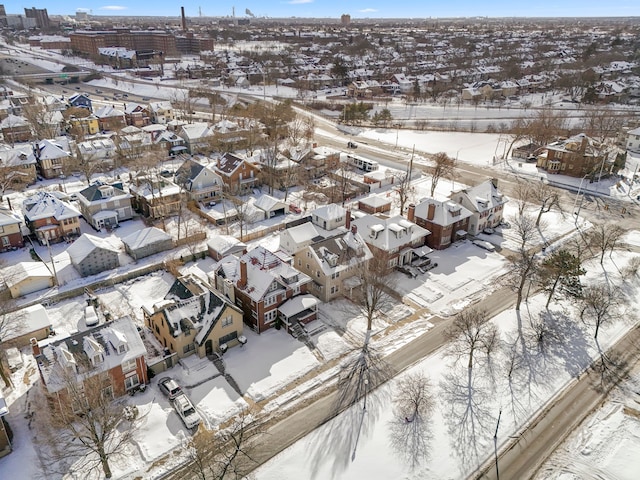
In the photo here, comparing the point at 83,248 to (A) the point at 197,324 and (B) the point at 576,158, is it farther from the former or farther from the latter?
(B) the point at 576,158

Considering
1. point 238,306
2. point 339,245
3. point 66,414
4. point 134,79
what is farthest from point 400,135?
point 134,79

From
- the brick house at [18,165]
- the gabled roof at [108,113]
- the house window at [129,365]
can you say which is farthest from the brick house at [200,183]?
the gabled roof at [108,113]

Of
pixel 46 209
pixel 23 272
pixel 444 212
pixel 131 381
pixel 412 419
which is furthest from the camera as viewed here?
pixel 46 209

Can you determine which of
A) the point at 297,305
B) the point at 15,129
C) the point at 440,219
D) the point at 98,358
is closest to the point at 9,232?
the point at 98,358

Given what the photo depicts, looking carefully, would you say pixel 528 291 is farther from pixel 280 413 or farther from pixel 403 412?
pixel 280 413

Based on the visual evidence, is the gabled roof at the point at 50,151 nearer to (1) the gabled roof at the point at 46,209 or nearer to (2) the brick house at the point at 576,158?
(1) the gabled roof at the point at 46,209

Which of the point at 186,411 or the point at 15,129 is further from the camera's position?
the point at 15,129
